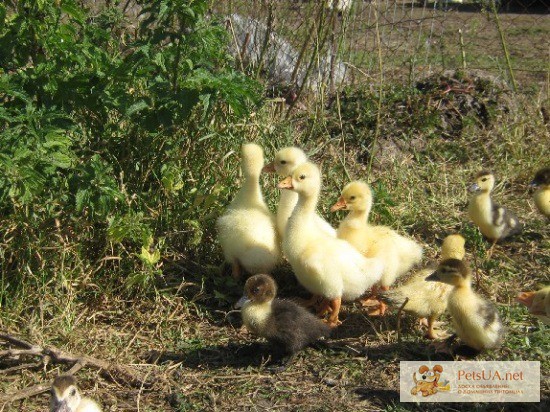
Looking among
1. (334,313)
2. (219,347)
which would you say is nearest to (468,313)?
(334,313)

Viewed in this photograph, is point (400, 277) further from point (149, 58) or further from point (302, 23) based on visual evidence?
point (302, 23)

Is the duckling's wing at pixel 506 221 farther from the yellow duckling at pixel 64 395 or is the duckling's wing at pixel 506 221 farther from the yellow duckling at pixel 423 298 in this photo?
the yellow duckling at pixel 64 395

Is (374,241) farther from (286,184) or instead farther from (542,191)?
(542,191)

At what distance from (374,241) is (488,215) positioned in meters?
1.06

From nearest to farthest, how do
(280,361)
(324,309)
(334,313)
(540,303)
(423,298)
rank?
(540,303)
(280,361)
(423,298)
(334,313)
(324,309)

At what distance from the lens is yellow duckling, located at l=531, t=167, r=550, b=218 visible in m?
5.53

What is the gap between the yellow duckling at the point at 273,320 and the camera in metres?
3.94

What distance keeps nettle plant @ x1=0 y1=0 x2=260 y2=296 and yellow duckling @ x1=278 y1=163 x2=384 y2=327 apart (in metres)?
0.54

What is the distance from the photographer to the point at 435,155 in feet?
21.7

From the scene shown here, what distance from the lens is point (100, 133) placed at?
4.58 meters

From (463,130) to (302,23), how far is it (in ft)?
5.64

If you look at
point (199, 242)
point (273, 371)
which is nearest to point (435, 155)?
point (199, 242)

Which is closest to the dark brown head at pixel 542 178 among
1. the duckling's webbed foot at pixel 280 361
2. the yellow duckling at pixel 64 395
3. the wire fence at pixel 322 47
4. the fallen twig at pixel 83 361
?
the wire fence at pixel 322 47

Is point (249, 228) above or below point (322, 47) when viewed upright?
below
